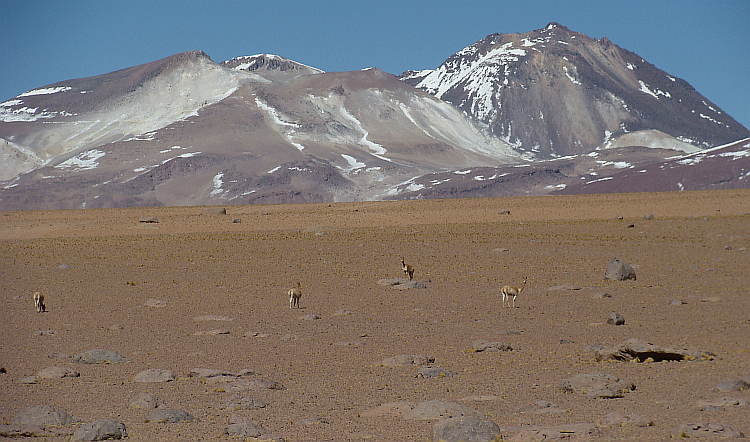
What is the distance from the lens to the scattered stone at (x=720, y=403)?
999 centimetres

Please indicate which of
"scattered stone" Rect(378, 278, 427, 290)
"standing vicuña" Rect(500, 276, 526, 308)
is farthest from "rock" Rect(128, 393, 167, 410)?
"scattered stone" Rect(378, 278, 427, 290)

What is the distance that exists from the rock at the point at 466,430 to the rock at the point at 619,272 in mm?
15057

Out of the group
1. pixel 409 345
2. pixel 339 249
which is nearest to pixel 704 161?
pixel 339 249

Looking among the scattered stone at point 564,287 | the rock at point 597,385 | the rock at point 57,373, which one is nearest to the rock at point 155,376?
the rock at point 57,373

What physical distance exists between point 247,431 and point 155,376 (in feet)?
11.6

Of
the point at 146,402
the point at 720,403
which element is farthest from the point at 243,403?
the point at 720,403

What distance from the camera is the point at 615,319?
17.0m

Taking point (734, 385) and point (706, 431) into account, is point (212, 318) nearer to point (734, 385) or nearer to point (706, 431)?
point (734, 385)

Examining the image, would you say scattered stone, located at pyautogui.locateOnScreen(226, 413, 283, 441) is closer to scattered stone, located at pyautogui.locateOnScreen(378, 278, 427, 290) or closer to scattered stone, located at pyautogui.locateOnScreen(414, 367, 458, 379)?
scattered stone, located at pyautogui.locateOnScreen(414, 367, 458, 379)

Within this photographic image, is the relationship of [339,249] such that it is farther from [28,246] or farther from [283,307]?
[28,246]

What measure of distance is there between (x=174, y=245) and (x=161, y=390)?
23.3 m

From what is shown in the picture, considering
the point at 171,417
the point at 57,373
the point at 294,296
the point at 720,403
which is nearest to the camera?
the point at 171,417

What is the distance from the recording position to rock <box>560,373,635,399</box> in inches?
433

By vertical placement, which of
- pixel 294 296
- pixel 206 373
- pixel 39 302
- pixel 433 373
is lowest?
pixel 433 373
